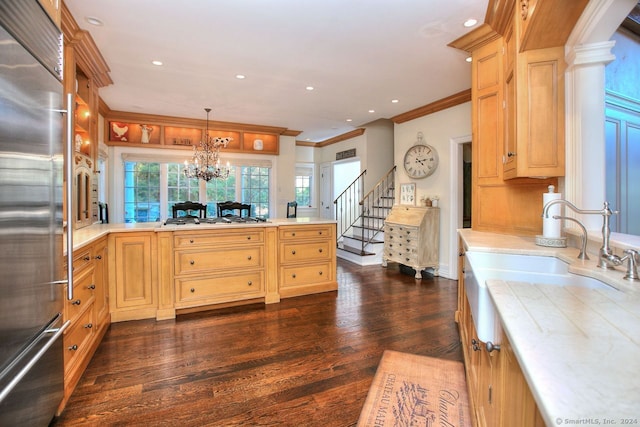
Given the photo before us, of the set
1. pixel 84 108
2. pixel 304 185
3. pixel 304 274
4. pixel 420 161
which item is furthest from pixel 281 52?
pixel 304 185

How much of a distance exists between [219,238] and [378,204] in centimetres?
389

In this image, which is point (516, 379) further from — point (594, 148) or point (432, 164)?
point (432, 164)

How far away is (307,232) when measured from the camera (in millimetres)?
3885

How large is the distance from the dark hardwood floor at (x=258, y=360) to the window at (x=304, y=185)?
5076 millimetres

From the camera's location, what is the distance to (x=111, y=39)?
2.97 m

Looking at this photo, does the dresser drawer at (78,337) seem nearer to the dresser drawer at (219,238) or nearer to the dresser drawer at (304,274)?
the dresser drawer at (219,238)

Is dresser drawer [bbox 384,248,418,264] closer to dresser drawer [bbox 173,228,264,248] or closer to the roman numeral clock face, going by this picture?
the roman numeral clock face

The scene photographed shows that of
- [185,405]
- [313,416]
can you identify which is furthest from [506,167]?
[185,405]

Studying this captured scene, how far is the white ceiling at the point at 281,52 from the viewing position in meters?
2.51

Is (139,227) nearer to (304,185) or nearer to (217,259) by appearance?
(217,259)

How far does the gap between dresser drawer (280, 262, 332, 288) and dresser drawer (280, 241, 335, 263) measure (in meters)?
0.10

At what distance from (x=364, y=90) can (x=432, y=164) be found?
1562 millimetres

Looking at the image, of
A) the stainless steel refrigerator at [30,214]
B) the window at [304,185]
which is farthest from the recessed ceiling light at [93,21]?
the window at [304,185]

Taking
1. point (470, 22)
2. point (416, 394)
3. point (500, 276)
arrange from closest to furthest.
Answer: point (500, 276)
point (416, 394)
point (470, 22)
